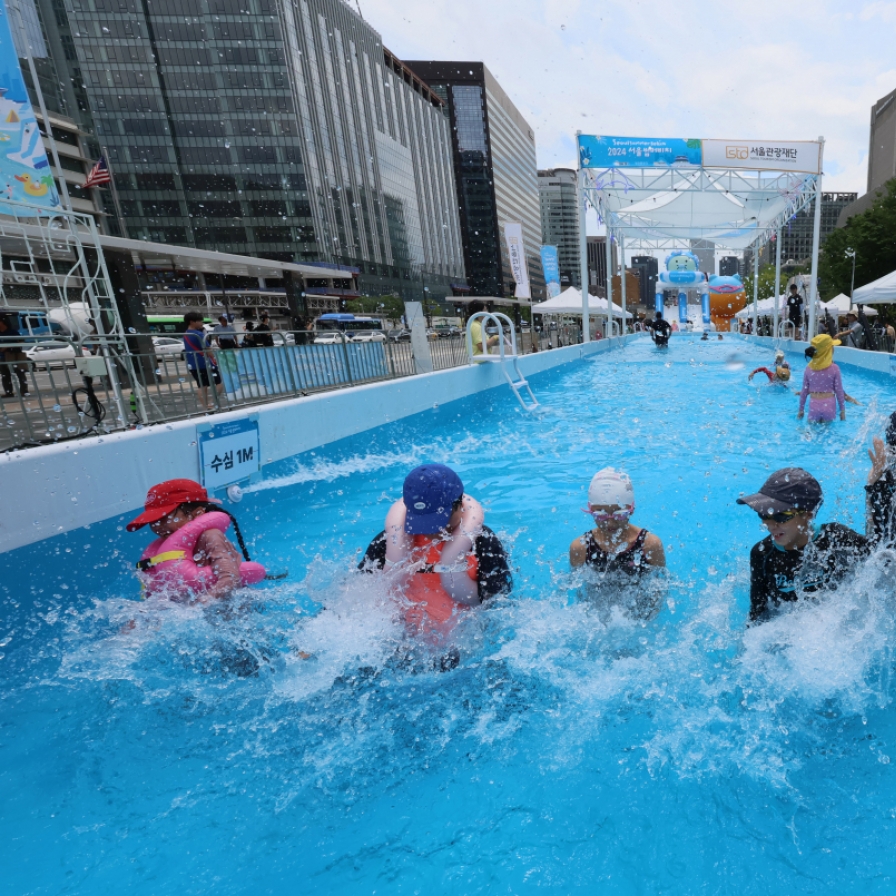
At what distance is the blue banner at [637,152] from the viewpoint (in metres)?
16.9

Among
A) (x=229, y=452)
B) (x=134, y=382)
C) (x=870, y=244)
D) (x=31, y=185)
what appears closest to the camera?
(x=134, y=382)

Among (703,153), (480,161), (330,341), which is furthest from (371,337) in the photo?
(480,161)

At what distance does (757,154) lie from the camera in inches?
670

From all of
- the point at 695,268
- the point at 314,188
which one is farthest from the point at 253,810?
the point at 314,188

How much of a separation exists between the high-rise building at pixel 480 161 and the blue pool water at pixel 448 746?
136 meters

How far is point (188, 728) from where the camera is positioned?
300cm

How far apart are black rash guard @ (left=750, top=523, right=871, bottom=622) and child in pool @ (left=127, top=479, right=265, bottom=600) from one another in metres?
2.89

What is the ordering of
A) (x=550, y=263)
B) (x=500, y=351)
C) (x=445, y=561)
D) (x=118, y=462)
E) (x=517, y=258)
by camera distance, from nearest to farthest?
(x=445, y=561)
(x=118, y=462)
(x=500, y=351)
(x=517, y=258)
(x=550, y=263)

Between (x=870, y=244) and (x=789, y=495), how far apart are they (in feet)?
142

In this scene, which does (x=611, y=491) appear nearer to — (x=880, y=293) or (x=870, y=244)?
(x=880, y=293)

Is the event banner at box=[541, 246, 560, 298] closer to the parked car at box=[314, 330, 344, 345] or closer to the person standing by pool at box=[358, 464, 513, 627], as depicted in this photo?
the parked car at box=[314, 330, 344, 345]

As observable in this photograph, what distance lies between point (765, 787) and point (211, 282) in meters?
71.3

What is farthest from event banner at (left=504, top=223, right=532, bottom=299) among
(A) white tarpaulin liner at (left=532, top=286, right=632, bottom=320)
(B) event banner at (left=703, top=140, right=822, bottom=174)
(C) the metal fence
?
(C) the metal fence

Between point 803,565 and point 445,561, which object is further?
point 445,561
